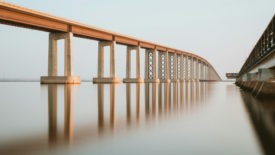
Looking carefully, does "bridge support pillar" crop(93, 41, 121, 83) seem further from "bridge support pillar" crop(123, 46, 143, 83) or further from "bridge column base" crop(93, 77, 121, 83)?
"bridge support pillar" crop(123, 46, 143, 83)

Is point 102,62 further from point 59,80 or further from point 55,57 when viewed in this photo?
point 59,80

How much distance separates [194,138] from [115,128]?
1.83m

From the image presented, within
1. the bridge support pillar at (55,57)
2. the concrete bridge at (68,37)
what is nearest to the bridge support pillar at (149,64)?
the concrete bridge at (68,37)

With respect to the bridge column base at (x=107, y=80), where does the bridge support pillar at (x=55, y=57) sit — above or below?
above

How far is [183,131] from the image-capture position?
Result: 5.63 metres

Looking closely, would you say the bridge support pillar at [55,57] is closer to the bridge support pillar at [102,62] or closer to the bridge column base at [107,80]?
the bridge column base at [107,80]

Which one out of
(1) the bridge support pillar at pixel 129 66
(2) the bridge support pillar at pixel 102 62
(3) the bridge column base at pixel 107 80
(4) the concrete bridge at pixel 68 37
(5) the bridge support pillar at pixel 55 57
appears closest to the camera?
(4) the concrete bridge at pixel 68 37

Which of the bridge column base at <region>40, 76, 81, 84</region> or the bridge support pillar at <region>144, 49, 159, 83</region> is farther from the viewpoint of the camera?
the bridge support pillar at <region>144, 49, 159, 83</region>

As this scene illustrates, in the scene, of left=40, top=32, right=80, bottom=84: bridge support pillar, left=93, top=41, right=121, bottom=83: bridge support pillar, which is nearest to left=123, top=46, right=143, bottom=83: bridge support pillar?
left=93, top=41, right=121, bottom=83: bridge support pillar

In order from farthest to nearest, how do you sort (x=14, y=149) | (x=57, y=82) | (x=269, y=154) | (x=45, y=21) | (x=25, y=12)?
(x=57, y=82) → (x=45, y=21) → (x=25, y=12) → (x=14, y=149) → (x=269, y=154)

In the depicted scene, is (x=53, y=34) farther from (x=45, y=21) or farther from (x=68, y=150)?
(x=68, y=150)

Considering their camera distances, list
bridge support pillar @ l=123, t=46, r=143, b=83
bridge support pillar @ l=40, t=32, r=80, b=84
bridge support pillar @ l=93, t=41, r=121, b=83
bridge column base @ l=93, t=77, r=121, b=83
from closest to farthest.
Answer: bridge support pillar @ l=40, t=32, r=80, b=84, bridge column base @ l=93, t=77, r=121, b=83, bridge support pillar @ l=93, t=41, r=121, b=83, bridge support pillar @ l=123, t=46, r=143, b=83

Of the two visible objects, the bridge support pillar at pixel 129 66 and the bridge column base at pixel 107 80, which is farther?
the bridge support pillar at pixel 129 66

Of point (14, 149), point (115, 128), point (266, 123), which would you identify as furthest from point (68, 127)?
point (266, 123)
